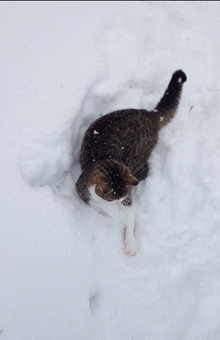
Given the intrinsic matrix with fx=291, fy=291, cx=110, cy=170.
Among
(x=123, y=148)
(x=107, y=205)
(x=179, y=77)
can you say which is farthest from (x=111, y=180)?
(x=179, y=77)

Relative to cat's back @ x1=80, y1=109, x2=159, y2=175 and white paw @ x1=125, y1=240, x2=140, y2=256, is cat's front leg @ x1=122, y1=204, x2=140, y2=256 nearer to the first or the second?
white paw @ x1=125, y1=240, x2=140, y2=256

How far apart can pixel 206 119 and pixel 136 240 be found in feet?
5.13

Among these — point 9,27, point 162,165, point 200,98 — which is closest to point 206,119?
point 200,98

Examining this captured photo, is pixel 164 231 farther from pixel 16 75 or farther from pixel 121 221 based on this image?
pixel 16 75

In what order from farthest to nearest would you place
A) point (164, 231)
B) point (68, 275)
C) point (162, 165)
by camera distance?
point (162, 165) → point (164, 231) → point (68, 275)

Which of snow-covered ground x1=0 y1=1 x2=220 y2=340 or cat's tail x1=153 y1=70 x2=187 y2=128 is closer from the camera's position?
snow-covered ground x1=0 y1=1 x2=220 y2=340

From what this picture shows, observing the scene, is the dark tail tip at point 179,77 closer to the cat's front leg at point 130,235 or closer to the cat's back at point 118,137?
the cat's back at point 118,137

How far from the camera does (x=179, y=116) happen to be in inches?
132

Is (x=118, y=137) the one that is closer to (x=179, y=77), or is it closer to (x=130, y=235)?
(x=179, y=77)

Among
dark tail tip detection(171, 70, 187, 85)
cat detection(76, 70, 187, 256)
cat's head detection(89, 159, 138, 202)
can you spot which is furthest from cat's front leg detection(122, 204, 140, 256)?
dark tail tip detection(171, 70, 187, 85)

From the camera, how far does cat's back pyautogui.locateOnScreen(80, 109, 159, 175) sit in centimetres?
279

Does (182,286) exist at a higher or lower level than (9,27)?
lower

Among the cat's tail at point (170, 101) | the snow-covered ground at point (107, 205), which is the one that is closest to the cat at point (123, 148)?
the cat's tail at point (170, 101)

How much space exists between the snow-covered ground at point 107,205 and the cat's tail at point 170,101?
29 centimetres
